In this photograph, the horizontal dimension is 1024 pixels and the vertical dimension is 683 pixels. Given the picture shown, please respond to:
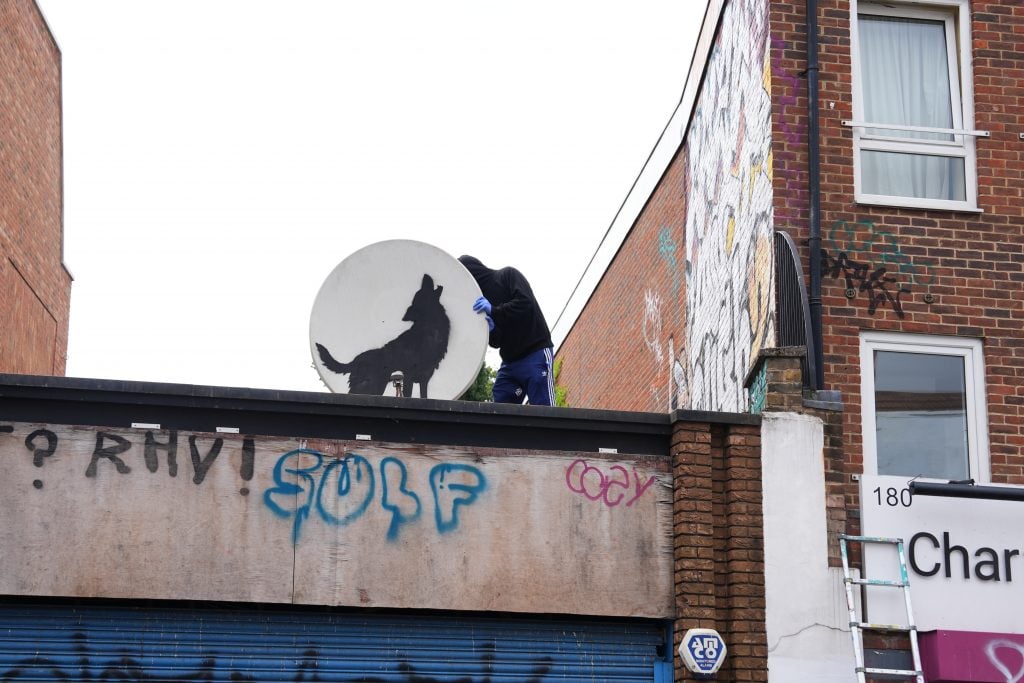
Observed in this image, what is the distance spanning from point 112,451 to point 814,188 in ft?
19.6

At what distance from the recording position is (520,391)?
12.1 metres

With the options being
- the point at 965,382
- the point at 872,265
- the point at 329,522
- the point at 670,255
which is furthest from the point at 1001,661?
the point at 670,255

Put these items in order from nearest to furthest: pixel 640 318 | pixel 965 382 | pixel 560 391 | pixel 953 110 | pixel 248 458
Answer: pixel 248 458 → pixel 965 382 → pixel 953 110 → pixel 640 318 → pixel 560 391

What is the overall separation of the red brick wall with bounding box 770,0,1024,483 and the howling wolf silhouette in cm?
295

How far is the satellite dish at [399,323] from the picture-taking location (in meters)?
11.0

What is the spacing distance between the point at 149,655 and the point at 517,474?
280cm

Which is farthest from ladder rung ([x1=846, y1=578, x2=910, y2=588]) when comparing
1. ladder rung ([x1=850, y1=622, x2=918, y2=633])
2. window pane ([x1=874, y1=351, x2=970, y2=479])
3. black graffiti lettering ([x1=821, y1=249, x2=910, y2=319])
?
black graffiti lettering ([x1=821, y1=249, x2=910, y2=319])

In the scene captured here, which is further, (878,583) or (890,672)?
A: (878,583)

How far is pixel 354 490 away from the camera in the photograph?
9789 mm

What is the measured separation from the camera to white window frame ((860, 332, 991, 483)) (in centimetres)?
1104

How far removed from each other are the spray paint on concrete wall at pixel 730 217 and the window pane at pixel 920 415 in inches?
42.5

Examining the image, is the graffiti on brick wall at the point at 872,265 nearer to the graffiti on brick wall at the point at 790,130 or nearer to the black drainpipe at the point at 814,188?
the black drainpipe at the point at 814,188

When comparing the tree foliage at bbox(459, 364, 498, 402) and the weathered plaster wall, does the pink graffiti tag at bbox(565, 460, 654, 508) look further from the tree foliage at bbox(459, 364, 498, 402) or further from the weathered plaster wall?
the tree foliage at bbox(459, 364, 498, 402)

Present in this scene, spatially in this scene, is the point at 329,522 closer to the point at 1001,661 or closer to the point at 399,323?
the point at 399,323
